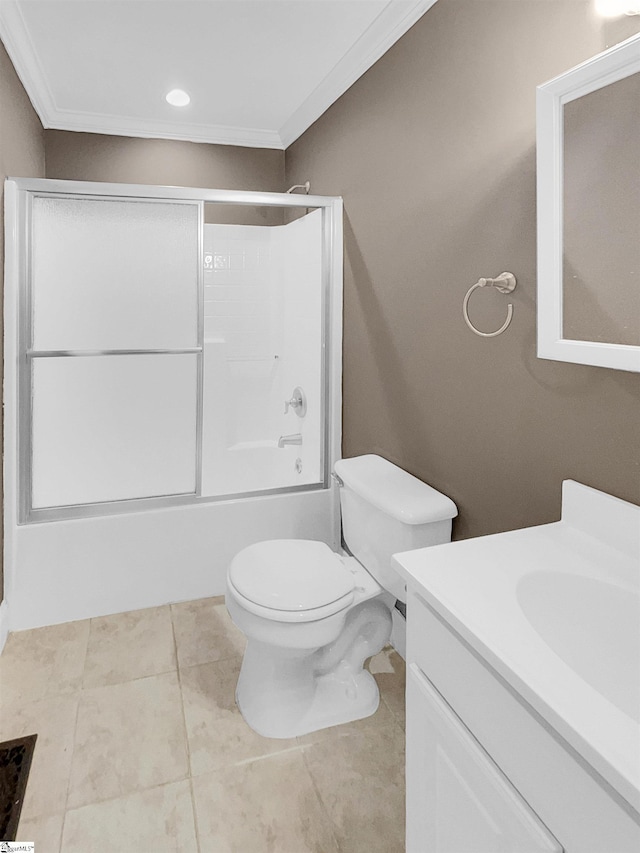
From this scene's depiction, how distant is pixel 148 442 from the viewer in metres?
2.68

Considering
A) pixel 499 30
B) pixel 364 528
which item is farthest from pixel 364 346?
pixel 499 30

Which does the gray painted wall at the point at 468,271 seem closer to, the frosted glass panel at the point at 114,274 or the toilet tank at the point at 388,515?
the toilet tank at the point at 388,515

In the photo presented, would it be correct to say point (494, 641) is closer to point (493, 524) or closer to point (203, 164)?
point (493, 524)

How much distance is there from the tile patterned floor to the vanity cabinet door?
17.1 inches

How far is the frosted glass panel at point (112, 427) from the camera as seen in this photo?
95.4 inches

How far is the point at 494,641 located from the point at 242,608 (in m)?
1.02

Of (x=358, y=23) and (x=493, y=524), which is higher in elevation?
(x=358, y=23)

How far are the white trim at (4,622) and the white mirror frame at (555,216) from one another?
7.17 ft

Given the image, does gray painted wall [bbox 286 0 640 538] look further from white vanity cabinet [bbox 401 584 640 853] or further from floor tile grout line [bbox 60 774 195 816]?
floor tile grout line [bbox 60 774 195 816]

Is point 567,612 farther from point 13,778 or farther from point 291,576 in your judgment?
point 13,778

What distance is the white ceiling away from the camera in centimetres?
203

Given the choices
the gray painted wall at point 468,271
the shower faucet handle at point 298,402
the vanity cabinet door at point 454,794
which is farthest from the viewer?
the shower faucet handle at point 298,402

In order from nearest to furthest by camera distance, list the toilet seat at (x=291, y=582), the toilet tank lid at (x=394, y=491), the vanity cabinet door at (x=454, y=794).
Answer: the vanity cabinet door at (x=454, y=794)
the toilet seat at (x=291, y=582)
the toilet tank lid at (x=394, y=491)

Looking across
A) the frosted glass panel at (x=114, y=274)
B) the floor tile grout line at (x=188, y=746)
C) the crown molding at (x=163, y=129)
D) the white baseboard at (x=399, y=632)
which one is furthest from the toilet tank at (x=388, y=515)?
the crown molding at (x=163, y=129)
